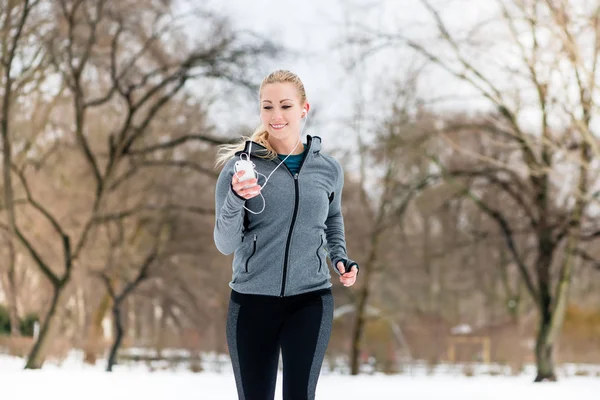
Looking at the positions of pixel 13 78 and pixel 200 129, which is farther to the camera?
pixel 200 129

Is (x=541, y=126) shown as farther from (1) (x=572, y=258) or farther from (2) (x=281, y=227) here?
(2) (x=281, y=227)

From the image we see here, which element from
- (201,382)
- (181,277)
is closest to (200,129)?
(181,277)

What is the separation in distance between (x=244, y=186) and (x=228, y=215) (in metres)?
0.22

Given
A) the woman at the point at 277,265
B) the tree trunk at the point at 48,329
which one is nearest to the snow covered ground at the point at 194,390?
the tree trunk at the point at 48,329

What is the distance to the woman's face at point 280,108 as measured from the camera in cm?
352

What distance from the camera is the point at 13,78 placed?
19.5 m

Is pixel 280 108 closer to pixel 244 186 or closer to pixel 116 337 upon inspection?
pixel 244 186

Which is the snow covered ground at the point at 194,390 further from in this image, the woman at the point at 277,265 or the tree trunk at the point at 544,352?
the woman at the point at 277,265

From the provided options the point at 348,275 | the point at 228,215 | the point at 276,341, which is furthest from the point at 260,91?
the point at 276,341

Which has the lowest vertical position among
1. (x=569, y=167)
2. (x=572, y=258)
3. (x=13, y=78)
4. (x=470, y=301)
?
(x=470, y=301)

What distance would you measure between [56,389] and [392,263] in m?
26.6

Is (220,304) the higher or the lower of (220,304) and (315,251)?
the lower

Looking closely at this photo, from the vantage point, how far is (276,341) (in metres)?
3.54

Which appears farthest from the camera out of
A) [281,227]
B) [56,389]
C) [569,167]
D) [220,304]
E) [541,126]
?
[220,304]
